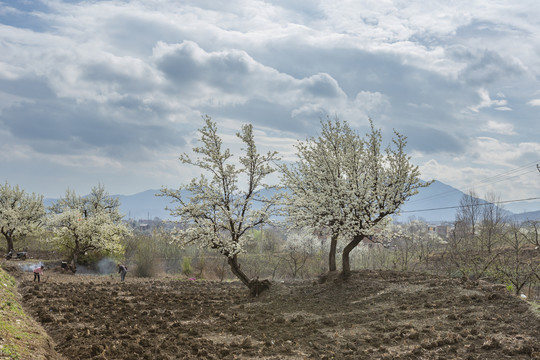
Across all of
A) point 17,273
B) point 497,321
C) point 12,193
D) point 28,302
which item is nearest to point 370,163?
point 497,321

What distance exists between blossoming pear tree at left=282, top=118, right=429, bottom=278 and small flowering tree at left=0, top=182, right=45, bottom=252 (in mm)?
29478

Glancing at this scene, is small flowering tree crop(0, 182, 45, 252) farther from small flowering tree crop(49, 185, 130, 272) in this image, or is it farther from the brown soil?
the brown soil

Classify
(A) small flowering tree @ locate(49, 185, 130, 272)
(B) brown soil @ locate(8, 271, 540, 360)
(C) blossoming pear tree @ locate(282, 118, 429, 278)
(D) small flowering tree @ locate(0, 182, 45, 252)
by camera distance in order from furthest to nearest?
(D) small flowering tree @ locate(0, 182, 45, 252) < (A) small flowering tree @ locate(49, 185, 130, 272) < (C) blossoming pear tree @ locate(282, 118, 429, 278) < (B) brown soil @ locate(8, 271, 540, 360)

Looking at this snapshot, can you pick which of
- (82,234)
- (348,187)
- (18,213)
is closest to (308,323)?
(348,187)

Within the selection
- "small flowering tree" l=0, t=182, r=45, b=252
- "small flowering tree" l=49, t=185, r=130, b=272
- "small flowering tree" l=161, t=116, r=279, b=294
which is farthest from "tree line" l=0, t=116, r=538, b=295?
"small flowering tree" l=0, t=182, r=45, b=252

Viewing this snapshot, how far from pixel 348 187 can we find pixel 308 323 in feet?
22.7

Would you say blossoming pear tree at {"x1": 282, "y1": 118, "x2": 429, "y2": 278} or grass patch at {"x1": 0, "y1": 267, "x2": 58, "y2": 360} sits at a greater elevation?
blossoming pear tree at {"x1": 282, "y1": 118, "x2": 429, "y2": 278}

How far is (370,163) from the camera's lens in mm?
16219

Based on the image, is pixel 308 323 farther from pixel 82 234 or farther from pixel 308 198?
pixel 82 234

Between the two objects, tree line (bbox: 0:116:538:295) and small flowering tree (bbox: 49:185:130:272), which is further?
small flowering tree (bbox: 49:185:130:272)

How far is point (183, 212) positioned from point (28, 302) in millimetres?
6529

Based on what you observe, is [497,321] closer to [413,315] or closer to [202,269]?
[413,315]

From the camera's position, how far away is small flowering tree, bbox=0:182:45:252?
1345 inches

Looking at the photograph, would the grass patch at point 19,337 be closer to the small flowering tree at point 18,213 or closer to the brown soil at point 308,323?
the brown soil at point 308,323
